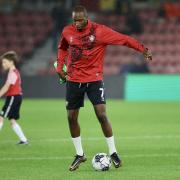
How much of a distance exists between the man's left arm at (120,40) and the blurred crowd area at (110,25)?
64.2ft

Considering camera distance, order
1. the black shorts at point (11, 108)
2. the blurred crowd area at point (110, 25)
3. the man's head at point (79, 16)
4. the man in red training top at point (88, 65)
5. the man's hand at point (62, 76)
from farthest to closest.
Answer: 1. the blurred crowd area at point (110, 25)
2. the black shorts at point (11, 108)
3. the man's hand at point (62, 76)
4. the man in red training top at point (88, 65)
5. the man's head at point (79, 16)

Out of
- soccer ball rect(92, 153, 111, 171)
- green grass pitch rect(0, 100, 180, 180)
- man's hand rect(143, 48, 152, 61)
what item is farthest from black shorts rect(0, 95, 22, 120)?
man's hand rect(143, 48, 152, 61)

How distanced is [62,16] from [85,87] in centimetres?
2152

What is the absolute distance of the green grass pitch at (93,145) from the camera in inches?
396

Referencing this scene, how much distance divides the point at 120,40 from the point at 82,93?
37.6 inches

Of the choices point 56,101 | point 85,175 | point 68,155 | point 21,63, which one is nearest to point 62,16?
point 21,63

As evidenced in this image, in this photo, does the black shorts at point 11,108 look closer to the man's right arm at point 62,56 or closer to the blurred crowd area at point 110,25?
the man's right arm at point 62,56

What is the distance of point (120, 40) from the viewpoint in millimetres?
10461

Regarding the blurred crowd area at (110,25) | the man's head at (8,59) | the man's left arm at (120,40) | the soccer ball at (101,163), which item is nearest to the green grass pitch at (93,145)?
the soccer ball at (101,163)

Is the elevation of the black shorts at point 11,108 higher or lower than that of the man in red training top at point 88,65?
lower

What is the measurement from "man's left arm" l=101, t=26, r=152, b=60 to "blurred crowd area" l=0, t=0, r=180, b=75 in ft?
64.2

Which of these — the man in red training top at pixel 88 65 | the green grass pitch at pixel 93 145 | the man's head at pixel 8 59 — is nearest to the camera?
the green grass pitch at pixel 93 145

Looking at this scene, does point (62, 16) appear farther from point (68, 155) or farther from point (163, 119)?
point (68, 155)

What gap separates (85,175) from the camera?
995 centimetres
